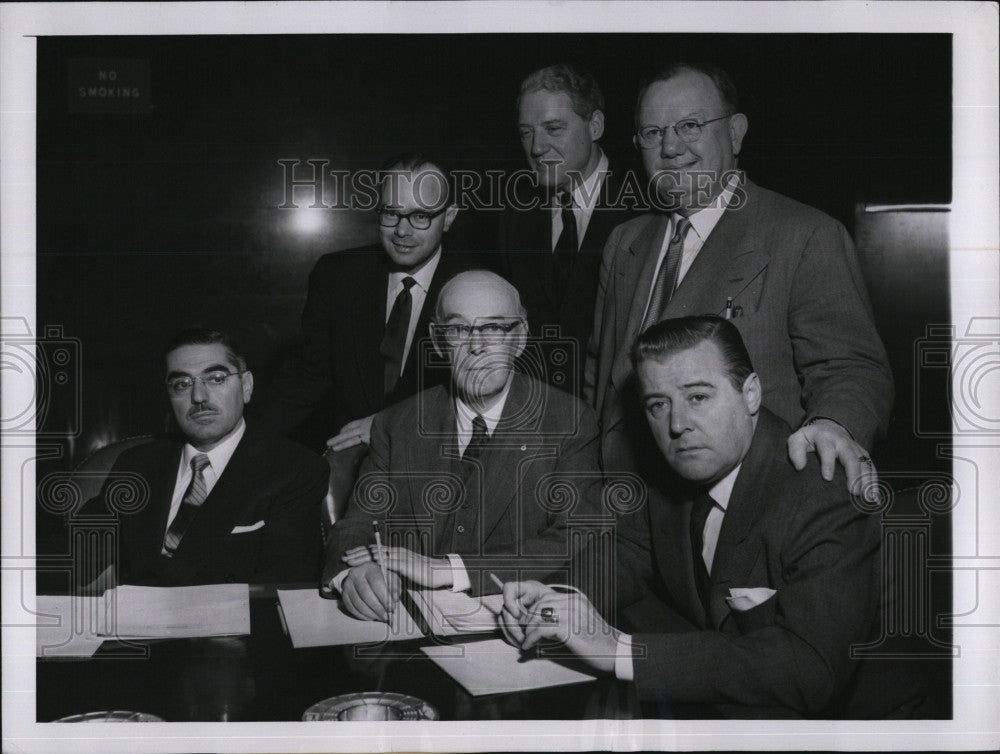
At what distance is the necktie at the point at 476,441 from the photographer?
221 cm

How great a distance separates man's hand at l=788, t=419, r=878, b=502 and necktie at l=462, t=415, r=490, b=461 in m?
0.69

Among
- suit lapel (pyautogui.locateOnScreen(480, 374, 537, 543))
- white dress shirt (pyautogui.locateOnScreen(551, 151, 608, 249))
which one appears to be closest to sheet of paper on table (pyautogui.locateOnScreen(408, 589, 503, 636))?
suit lapel (pyautogui.locateOnScreen(480, 374, 537, 543))

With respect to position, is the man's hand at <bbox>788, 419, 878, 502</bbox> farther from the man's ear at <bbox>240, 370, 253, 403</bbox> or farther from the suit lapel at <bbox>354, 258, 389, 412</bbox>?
the man's ear at <bbox>240, 370, 253, 403</bbox>

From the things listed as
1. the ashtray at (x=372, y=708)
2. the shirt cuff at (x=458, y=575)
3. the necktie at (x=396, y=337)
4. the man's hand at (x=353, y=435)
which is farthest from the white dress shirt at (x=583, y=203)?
the ashtray at (x=372, y=708)

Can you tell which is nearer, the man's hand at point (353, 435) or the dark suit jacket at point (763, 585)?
the dark suit jacket at point (763, 585)

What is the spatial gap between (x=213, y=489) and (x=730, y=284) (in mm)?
1308

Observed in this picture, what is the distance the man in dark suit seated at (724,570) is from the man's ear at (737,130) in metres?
0.43

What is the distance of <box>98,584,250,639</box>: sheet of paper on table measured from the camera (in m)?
2.17

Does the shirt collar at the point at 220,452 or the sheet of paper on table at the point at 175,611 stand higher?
the shirt collar at the point at 220,452

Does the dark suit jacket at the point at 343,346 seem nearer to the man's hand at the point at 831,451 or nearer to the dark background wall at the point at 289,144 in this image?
the dark background wall at the point at 289,144

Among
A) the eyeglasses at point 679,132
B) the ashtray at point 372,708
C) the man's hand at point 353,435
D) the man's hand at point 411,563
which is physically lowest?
the ashtray at point 372,708

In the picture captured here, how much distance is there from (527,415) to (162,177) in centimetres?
105

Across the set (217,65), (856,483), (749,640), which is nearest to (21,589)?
(217,65)

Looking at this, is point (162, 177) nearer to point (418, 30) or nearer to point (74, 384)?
point (74, 384)
